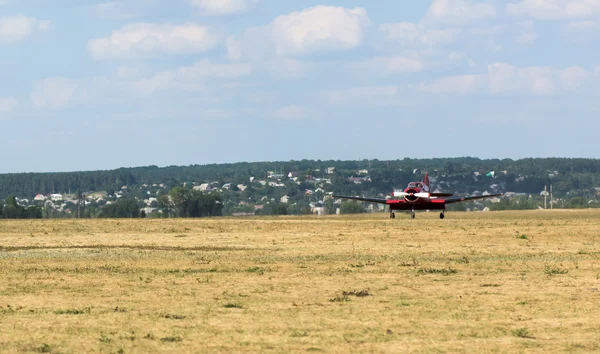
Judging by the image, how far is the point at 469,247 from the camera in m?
40.9

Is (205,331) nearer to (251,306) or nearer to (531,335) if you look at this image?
(251,306)

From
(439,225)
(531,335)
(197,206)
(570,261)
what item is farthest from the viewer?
(197,206)

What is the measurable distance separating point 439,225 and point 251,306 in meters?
37.6

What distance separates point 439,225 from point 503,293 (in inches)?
1355

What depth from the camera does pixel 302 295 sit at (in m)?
24.3

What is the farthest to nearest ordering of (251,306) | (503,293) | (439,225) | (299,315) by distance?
(439,225) → (503,293) → (251,306) → (299,315)

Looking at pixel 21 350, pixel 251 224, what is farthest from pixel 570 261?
pixel 251 224

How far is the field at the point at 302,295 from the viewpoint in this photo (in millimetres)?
17828

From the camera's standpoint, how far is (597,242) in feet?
142

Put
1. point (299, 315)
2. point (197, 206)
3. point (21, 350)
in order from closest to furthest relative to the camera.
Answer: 1. point (21, 350)
2. point (299, 315)
3. point (197, 206)

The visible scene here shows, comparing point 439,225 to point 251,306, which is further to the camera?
point 439,225

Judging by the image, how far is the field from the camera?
1783cm

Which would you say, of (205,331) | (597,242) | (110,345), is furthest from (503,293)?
(597,242)

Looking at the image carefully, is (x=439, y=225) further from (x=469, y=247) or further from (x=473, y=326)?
(x=473, y=326)
